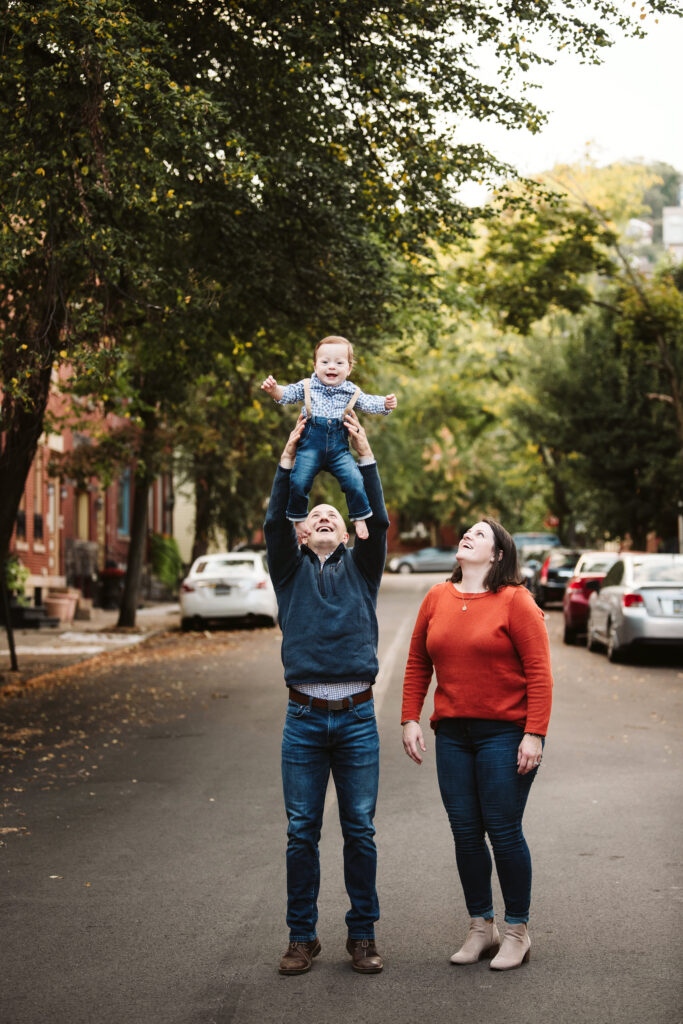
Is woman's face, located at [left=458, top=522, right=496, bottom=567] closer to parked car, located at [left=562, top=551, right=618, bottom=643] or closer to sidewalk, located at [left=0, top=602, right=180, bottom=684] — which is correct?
sidewalk, located at [left=0, top=602, right=180, bottom=684]

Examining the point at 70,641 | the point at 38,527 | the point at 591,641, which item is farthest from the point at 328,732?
the point at 38,527

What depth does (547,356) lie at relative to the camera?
36469 millimetres

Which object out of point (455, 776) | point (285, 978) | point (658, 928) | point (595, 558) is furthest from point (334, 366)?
point (595, 558)


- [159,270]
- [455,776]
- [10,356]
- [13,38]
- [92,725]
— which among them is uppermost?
[13,38]

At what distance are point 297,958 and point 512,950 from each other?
0.84 meters

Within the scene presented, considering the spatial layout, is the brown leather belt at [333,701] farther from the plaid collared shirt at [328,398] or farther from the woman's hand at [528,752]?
the plaid collared shirt at [328,398]

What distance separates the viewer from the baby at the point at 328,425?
502cm

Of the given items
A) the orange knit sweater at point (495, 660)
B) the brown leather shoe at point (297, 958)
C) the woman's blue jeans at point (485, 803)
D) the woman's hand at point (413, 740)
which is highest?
the orange knit sweater at point (495, 660)

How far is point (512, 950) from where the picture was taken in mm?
4844

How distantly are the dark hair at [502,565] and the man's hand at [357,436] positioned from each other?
56cm

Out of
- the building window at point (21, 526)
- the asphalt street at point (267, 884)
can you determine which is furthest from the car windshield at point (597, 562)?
the building window at point (21, 526)

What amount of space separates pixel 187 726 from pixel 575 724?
3.77 meters

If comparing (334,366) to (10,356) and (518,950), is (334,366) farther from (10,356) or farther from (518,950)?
(10,356)

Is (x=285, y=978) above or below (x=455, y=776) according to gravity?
below
